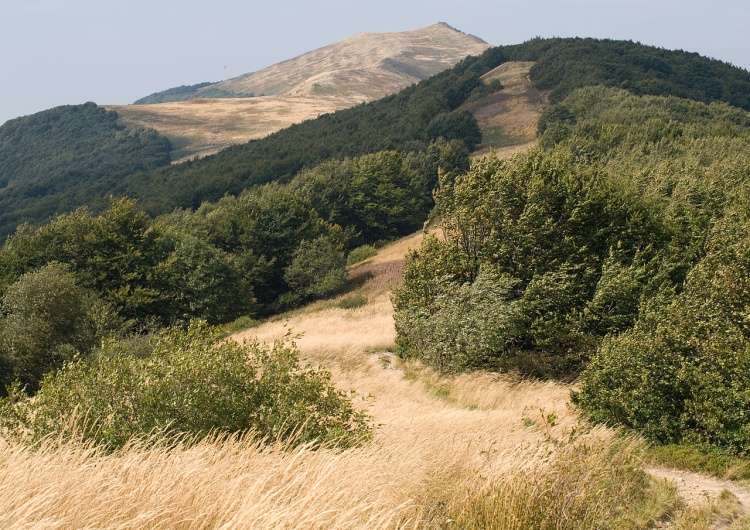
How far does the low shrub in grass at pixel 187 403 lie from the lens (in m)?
8.30

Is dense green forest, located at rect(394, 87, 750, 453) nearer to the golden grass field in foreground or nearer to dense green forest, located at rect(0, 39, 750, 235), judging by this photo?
the golden grass field in foreground

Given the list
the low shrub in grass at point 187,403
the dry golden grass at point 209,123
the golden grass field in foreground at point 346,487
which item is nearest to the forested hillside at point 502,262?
the low shrub in grass at point 187,403

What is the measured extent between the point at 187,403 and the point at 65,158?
7021 inches

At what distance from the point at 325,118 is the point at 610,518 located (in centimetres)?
13089

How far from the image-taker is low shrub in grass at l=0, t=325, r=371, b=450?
327 inches

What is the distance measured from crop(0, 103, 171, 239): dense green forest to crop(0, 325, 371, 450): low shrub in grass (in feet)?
322

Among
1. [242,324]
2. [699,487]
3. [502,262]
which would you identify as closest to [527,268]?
[502,262]

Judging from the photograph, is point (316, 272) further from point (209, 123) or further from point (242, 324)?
point (209, 123)

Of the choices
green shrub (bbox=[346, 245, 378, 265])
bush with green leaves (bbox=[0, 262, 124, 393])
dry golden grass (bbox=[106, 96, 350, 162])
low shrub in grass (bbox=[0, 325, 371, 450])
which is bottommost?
green shrub (bbox=[346, 245, 378, 265])

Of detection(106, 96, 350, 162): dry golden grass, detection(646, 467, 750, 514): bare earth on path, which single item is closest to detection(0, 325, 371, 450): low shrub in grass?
detection(646, 467, 750, 514): bare earth on path

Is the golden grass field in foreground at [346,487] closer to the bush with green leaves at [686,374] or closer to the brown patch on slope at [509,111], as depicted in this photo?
the bush with green leaves at [686,374]

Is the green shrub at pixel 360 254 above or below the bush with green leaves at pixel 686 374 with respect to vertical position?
below

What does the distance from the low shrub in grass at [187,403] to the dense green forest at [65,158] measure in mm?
98161

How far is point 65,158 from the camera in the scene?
162m
